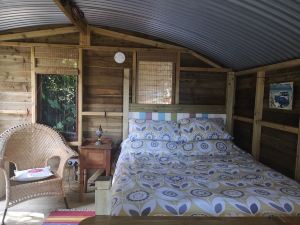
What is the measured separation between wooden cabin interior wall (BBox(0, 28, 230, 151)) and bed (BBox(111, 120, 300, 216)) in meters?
0.75

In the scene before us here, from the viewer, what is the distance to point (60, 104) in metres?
3.74

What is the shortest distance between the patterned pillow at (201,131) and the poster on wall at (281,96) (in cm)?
72

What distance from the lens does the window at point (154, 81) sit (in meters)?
3.76

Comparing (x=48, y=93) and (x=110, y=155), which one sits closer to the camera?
(x=110, y=155)

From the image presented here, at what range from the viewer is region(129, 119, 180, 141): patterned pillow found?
3.26 m

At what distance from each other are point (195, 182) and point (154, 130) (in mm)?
1368

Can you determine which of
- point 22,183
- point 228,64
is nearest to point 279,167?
point 228,64

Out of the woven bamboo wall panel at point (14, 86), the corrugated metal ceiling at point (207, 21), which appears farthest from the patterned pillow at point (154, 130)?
the woven bamboo wall panel at point (14, 86)

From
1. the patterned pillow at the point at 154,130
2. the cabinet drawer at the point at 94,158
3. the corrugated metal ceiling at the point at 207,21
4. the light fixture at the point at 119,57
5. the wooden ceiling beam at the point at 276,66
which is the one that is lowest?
the cabinet drawer at the point at 94,158

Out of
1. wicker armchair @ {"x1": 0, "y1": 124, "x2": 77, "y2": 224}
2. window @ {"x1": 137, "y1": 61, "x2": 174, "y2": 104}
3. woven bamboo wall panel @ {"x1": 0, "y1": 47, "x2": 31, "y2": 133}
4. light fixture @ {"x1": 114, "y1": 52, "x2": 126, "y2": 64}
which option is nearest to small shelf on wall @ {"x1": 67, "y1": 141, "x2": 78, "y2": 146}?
wicker armchair @ {"x1": 0, "y1": 124, "x2": 77, "y2": 224}

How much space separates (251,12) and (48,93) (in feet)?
9.56

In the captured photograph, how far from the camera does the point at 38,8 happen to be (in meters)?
2.80

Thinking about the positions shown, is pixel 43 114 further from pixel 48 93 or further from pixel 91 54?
pixel 91 54

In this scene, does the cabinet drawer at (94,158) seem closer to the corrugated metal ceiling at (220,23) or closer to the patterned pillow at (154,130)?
the patterned pillow at (154,130)
